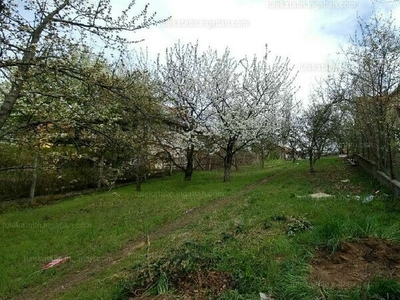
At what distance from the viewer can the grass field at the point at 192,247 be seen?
409 cm

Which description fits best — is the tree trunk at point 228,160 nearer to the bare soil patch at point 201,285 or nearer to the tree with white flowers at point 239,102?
the tree with white flowers at point 239,102

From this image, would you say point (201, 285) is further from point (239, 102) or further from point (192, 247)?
point (239, 102)

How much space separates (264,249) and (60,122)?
17.4 feet

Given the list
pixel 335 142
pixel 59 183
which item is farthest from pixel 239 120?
pixel 59 183

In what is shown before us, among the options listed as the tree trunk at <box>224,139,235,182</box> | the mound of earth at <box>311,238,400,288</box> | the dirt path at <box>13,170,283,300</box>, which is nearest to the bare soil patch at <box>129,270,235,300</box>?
the mound of earth at <box>311,238,400,288</box>

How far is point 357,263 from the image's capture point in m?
4.39

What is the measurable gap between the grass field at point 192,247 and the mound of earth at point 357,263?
0.31ft

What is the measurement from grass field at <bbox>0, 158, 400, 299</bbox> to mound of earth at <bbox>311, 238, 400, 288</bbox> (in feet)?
0.31

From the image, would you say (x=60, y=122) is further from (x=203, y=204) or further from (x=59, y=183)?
(x=59, y=183)

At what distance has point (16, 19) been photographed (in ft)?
19.5

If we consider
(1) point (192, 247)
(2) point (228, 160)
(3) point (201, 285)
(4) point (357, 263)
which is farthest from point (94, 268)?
(2) point (228, 160)

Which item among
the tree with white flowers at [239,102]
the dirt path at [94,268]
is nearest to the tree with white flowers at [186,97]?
the tree with white flowers at [239,102]

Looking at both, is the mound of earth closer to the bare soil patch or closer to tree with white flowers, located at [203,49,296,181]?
the bare soil patch

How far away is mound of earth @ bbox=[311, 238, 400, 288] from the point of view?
3939 millimetres
